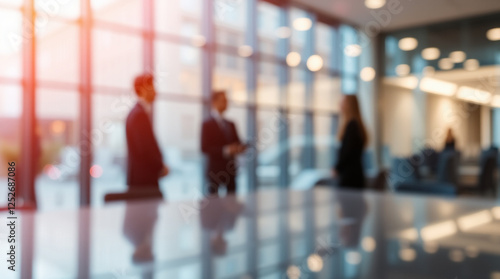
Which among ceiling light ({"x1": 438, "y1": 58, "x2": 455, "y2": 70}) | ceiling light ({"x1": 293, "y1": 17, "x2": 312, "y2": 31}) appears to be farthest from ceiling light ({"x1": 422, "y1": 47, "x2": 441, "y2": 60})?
ceiling light ({"x1": 293, "y1": 17, "x2": 312, "y2": 31})

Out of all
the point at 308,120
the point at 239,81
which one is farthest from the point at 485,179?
the point at 239,81

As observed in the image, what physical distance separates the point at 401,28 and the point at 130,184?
7.88m

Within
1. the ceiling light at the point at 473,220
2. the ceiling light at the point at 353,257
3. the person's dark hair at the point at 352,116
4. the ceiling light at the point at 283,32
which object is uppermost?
the ceiling light at the point at 283,32

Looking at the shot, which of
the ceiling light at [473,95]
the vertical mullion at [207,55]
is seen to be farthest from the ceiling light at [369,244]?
the ceiling light at [473,95]

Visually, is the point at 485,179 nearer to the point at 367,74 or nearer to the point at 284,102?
the point at 284,102

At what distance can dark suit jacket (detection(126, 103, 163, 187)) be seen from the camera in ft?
8.54

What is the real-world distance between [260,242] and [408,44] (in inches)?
366

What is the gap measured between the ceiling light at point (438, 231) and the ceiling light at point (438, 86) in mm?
8757

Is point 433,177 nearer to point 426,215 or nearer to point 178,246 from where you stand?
point 426,215

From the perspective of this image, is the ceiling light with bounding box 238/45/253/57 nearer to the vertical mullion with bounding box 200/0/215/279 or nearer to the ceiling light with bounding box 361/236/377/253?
the vertical mullion with bounding box 200/0/215/279

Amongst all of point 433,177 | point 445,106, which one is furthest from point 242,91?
point 445,106

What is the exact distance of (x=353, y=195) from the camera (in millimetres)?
1709

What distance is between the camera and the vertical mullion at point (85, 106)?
15.6 ft

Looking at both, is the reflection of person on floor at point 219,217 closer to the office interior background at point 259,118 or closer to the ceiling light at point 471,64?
the office interior background at point 259,118
